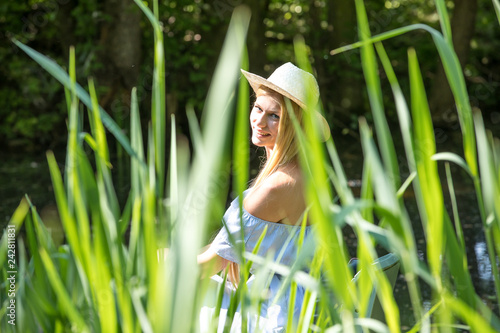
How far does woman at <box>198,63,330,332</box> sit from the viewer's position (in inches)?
81.7

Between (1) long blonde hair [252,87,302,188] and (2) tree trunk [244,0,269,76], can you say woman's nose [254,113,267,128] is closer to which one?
(1) long blonde hair [252,87,302,188]

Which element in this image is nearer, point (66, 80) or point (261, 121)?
point (66, 80)

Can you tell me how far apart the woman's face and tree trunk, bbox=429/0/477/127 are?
398 inches

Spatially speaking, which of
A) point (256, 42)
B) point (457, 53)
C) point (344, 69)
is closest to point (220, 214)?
point (256, 42)

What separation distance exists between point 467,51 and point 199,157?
12024 millimetres

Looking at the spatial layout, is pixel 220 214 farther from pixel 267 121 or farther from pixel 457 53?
pixel 457 53

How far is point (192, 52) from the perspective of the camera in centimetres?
1227

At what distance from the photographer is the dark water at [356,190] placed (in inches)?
182

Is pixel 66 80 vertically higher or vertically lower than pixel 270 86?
lower

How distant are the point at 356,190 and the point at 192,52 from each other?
17.9ft

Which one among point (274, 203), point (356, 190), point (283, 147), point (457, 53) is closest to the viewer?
point (274, 203)

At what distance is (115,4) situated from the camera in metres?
11.1

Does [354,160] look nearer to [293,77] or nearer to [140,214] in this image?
[293,77]

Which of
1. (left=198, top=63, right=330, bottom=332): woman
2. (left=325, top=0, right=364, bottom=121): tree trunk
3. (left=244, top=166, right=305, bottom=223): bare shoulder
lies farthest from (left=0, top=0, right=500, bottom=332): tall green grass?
(left=325, top=0, right=364, bottom=121): tree trunk
